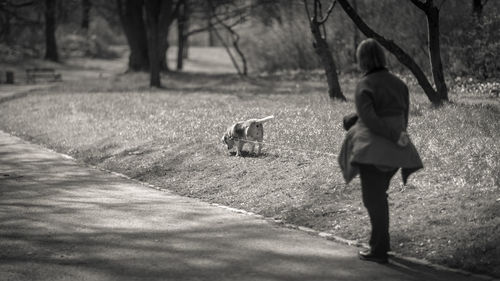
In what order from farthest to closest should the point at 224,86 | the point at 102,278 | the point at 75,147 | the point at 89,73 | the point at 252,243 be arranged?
1. the point at 89,73
2. the point at 224,86
3. the point at 75,147
4. the point at 252,243
5. the point at 102,278

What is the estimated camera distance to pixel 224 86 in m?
31.2

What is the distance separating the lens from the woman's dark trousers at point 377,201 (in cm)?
711

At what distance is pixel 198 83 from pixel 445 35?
37.4 feet

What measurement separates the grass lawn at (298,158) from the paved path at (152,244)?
0.59 metres

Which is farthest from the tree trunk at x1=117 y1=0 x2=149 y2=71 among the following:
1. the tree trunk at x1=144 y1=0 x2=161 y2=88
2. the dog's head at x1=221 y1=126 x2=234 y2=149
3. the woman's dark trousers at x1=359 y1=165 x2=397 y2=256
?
the woman's dark trousers at x1=359 y1=165 x2=397 y2=256

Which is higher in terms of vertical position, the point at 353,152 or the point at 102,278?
the point at 353,152

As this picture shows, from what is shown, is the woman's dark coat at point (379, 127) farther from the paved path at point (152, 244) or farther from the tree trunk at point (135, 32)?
the tree trunk at point (135, 32)

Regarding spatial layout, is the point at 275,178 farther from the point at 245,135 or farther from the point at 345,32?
the point at 345,32

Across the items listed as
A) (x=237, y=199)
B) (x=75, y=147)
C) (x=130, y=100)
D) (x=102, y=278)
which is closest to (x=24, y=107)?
(x=130, y=100)

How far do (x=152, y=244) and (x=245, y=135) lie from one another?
5076mm

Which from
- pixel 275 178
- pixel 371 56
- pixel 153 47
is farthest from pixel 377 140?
pixel 153 47

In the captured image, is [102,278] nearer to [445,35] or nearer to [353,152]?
[353,152]

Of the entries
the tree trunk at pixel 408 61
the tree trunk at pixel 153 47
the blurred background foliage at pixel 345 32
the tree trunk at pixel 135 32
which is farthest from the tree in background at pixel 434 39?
the tree trunk at pixel 135 32

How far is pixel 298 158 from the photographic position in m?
12.2
